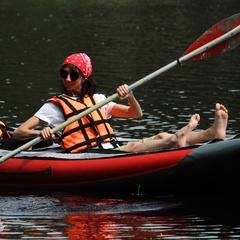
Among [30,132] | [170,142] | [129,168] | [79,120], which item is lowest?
[129,168]

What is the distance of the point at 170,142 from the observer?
29.5 ft

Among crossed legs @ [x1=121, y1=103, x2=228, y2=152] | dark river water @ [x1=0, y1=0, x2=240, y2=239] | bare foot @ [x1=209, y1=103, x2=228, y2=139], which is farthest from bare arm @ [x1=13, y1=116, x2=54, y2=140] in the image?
bare foot @ [x1=209, y1=103, x2=228, y2=139]

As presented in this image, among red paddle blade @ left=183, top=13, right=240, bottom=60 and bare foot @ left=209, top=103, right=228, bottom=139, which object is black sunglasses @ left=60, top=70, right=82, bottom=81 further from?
bare foot @ left=209, top=103, right=228, bottom=139

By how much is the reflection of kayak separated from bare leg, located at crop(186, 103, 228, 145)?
266 millimetres

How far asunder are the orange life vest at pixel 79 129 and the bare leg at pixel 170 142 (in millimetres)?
359

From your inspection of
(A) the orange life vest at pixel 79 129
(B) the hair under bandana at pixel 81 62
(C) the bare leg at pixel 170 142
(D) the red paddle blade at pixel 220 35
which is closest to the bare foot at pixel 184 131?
(C) the bare leg at pixel 170 142

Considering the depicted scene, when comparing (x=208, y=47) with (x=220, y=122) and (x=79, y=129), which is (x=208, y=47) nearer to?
(x=220, y=122)

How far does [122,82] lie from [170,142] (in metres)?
8.04

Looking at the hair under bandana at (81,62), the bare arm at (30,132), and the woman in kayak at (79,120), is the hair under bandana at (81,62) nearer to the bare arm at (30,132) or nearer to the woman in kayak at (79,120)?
the woman in kayak at (79,120)

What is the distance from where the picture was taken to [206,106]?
46.9ft

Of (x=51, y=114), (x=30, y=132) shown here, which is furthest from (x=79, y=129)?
(x=30, y=132)

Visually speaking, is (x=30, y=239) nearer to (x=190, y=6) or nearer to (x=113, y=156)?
(x=113, y=156)

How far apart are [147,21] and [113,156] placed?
64.5ft

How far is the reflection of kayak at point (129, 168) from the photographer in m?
8.80
